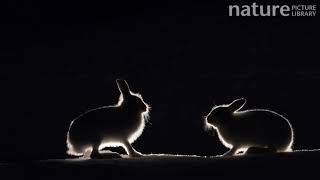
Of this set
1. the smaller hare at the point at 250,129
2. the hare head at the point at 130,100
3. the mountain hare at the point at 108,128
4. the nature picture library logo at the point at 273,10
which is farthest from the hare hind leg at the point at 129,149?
the nature picture library logo at the point at 273,10

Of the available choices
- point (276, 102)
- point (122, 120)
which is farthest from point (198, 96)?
point (122, 120)

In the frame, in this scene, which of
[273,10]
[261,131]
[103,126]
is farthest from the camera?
[273,10]

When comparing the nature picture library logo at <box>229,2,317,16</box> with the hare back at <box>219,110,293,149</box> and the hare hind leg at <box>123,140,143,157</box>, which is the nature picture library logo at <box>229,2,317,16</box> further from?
the hare hind leg at <box>123,140,143,157</box>

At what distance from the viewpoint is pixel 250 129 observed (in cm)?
363

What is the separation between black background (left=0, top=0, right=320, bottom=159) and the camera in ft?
15.1

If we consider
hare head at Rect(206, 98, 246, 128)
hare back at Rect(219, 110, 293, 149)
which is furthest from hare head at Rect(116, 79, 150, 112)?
hare back at Rect(219, 110, 293, 149)

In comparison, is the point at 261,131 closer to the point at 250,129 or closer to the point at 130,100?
the point at 250,129

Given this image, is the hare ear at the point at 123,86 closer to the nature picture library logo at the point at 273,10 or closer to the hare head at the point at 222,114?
the hare head at the point at 222,114

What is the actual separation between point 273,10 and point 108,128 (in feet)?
5.65

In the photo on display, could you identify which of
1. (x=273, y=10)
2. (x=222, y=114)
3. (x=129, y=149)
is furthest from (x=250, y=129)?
(x=273, y=10)

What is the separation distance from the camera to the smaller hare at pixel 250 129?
3609mm

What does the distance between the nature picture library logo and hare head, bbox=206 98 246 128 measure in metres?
1.09

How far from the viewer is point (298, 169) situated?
2.85 meters

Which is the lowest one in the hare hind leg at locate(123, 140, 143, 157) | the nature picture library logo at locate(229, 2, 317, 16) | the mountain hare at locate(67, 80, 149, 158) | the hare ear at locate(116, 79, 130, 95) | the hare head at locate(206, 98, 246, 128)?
the hare hind leg at locate(123, 140, 143, 157)
